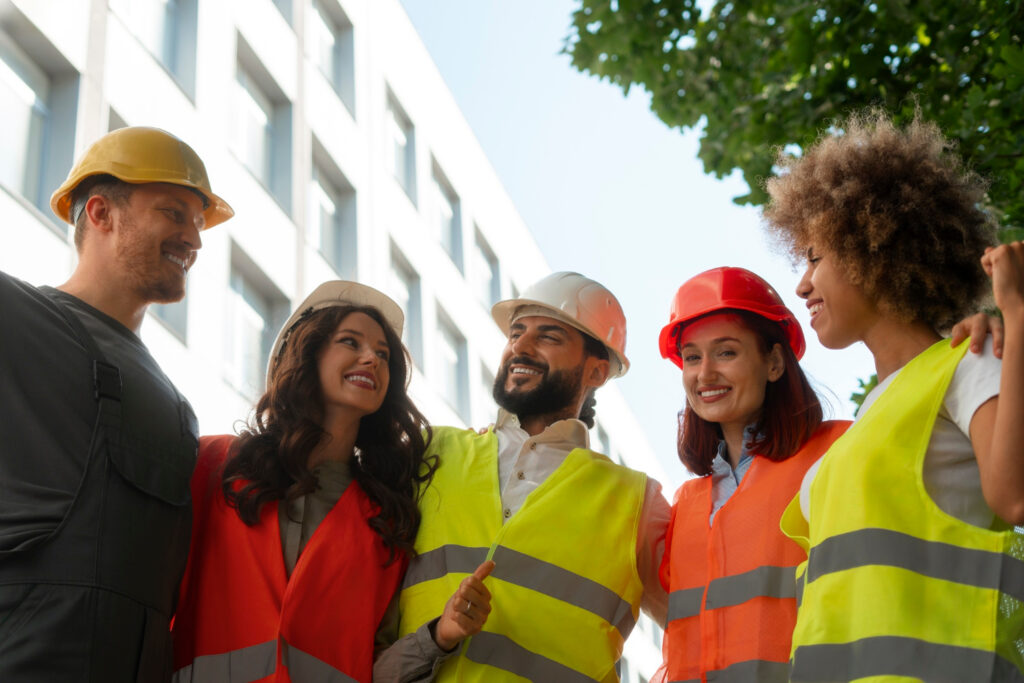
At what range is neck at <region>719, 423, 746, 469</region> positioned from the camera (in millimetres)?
4406

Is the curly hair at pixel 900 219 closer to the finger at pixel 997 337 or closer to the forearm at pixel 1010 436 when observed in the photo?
the finger at pixel 997 337

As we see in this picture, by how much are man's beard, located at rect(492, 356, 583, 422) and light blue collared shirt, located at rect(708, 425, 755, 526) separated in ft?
2.61

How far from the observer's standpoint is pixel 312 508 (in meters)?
4.23

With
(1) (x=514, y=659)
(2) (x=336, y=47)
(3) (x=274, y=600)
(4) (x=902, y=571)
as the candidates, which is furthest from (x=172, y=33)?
(4) (x=902, y=571)

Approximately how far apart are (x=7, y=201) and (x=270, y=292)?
557 cm

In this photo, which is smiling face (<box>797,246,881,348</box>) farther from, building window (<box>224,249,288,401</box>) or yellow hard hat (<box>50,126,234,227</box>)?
building window (<box>224,249,288,401</box>)

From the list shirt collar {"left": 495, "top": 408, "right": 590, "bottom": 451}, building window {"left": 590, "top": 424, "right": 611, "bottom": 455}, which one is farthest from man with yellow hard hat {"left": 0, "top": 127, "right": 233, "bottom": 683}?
building window {"left": 590, "top": 424, "right": 611, "bottom": 455}

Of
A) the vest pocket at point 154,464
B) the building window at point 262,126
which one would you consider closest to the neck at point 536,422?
the vest pocket at point 154,464

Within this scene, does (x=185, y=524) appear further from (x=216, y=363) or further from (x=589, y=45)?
(x=216, y=363)

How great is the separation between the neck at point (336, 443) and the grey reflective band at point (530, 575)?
0.55 metres

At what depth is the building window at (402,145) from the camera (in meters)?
21.2

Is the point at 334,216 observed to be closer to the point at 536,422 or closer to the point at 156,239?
the point at 536,422

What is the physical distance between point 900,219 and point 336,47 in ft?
56.2

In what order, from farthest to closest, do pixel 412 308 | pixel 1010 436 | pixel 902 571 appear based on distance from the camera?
1. pixel 412 308
2. pixel 902 571
3. pixel 1010 436
